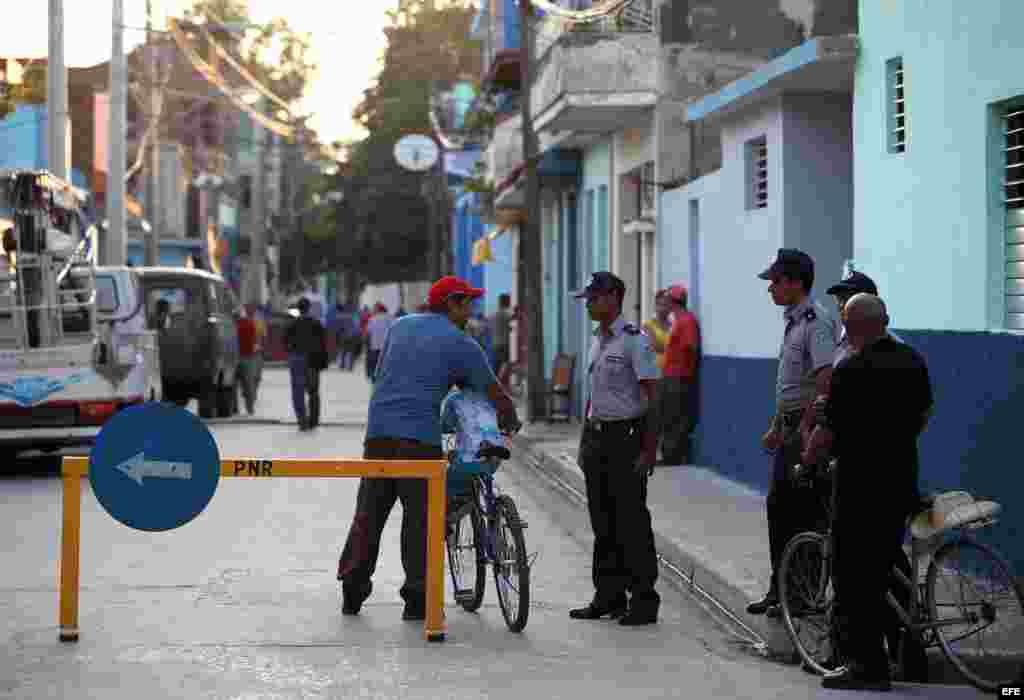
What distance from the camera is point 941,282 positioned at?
12227 millimetres

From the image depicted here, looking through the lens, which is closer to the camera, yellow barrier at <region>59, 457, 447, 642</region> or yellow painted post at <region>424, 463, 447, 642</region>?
yellow barrier at <region>59, 457, 447, 642</region>

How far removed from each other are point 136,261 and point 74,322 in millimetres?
40963

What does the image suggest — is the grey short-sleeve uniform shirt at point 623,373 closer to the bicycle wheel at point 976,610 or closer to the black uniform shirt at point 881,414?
the black uniform shirt at point 881,414

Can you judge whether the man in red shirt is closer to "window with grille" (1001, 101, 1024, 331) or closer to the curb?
the curb

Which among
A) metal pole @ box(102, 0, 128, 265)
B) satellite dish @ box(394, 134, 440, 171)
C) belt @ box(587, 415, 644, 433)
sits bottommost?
belt @ box(587, 415, 644, 433)

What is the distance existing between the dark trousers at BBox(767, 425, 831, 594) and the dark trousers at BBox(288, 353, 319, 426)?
16529 millimetres

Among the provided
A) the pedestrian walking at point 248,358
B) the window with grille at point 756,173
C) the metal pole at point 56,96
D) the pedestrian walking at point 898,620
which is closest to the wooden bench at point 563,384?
the pedestrian walking at point 248,358

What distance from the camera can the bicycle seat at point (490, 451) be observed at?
10109 mm

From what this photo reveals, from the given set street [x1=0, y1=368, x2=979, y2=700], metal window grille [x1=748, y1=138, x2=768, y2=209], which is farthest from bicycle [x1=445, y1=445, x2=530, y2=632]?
metal window grille [x1=748, y1=138, x2=768, y2=209]

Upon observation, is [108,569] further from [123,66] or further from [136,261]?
[136,261]

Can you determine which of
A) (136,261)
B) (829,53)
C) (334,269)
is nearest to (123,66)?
(829,53)

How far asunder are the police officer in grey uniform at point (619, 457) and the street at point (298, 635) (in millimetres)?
251

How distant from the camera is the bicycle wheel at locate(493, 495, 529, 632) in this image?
31.9 ft

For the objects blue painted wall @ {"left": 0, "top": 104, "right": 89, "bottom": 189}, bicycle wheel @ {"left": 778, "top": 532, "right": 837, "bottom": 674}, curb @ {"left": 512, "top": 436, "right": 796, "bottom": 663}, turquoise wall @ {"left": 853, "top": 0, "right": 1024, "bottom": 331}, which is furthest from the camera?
blue painted wall @ {"left": 0, "top": 104, "right": 89, "bottom": 189}
